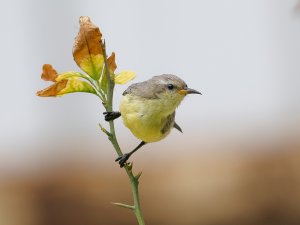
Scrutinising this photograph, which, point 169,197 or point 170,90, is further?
point 169,197

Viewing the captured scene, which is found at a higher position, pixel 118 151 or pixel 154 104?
pixel 118 151

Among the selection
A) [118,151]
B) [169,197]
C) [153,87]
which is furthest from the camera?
[169,197]

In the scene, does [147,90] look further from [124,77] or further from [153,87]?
[124,77]

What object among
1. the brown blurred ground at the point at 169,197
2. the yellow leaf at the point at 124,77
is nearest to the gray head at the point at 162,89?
the yellow leaf at the point at 124,77

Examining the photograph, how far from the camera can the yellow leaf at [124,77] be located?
1.07 metres

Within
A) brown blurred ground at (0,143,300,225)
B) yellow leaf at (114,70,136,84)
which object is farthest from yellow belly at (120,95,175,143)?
brown blurred ground at (0,143,300,225)

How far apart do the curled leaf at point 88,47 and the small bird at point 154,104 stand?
391mm

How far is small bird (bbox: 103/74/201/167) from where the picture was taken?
4.98ft

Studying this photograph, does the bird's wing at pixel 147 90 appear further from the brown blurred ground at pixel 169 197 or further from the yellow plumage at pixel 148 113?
the brown blurred ground at pixel 169 197

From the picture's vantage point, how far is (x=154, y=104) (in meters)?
1.75

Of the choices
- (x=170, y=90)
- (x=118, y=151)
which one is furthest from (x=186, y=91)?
(x=118, y=151)

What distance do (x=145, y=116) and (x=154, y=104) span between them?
0.43ft

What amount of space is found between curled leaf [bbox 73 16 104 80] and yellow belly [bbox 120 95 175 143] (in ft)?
1.03

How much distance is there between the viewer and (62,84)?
3.51 ft
